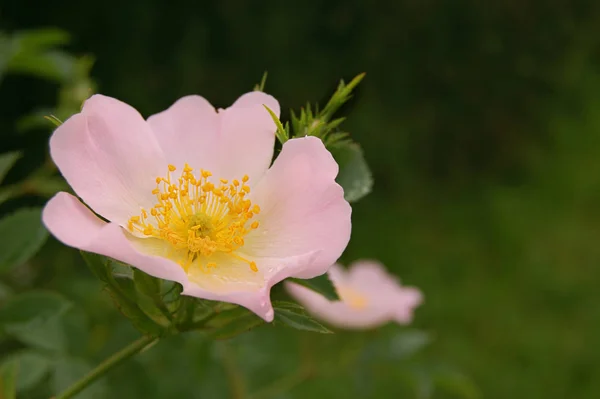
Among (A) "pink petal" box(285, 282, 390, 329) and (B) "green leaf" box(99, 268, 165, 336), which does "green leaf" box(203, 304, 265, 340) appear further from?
(A) "pink petal" box(285, 282, 390, 329)

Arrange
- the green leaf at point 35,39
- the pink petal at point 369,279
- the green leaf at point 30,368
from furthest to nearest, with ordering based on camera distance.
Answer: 1. the pink petal at point 369,279
2. the green leaf at point 35,39
3. the green leaf at point 30,368

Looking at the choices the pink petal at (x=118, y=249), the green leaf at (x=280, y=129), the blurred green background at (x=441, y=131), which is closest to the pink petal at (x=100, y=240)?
the pink petal at (x=118, y=249)

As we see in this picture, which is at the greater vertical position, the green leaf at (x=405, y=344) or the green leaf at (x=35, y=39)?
the green leaf at (x=35, y=39)

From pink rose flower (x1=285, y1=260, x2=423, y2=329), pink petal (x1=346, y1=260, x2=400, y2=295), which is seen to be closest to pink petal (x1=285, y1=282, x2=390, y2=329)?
pink rose flower (x1=285, y1=260, x2=423, y2=329)

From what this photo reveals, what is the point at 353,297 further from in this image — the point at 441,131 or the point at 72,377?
the point at 441,131

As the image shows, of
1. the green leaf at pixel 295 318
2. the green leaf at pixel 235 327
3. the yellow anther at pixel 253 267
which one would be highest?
the green leaf at pixel 295 318

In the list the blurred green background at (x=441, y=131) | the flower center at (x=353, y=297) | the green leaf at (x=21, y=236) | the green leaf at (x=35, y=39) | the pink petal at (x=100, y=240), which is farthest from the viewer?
the blurred green background at (x=441, y=131)

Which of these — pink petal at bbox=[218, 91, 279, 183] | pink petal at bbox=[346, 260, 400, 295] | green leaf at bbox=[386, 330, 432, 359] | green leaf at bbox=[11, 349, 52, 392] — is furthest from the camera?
pink petal at bbox=[346, 260, 400, 295]

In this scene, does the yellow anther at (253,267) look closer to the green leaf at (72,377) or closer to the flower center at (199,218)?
the flower center at (199,218)

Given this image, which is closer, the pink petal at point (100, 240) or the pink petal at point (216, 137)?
the pink petal at point (100, 240)
